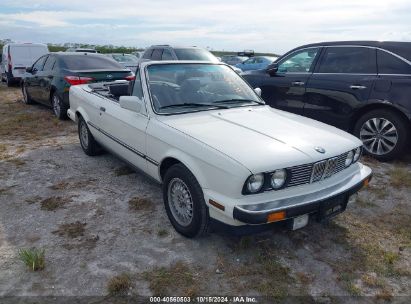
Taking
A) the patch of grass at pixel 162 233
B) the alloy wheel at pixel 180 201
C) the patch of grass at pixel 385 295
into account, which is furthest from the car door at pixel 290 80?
the patch of grass at pixel 385 295

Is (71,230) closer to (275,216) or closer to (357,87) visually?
(275,216)

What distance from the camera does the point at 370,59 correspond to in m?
6.01

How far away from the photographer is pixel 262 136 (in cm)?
343

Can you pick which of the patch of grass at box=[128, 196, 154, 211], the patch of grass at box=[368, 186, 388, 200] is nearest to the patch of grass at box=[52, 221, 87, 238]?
the patch of grass at box=[128, 196, 154, 211]

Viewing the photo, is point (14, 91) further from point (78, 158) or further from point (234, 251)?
point (234, 251)

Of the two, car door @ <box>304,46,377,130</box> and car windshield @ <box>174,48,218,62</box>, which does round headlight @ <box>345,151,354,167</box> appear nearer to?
car door @ <box>304,46,377,130</box>

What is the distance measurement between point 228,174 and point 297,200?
62 centimetres

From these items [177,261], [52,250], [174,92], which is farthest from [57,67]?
[177,261]

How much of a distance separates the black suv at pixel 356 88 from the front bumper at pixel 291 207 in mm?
2933

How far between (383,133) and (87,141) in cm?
471

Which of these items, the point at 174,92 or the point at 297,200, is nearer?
the point at 297,200

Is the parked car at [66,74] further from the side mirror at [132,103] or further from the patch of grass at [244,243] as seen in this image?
the patch of grass at [244,243]

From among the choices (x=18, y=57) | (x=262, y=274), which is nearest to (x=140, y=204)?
(x=262, y=274)

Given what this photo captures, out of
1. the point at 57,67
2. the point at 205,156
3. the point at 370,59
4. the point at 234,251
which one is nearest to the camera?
the point at 205,156
